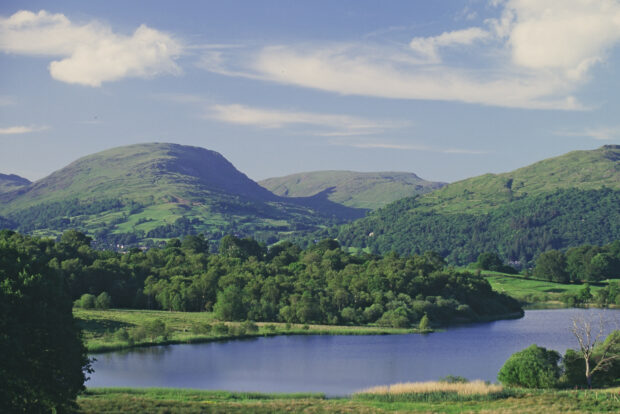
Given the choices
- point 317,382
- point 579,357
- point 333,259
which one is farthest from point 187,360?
point 333,259

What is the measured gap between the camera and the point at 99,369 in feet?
227

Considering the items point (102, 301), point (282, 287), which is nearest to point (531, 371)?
point (282, 287)

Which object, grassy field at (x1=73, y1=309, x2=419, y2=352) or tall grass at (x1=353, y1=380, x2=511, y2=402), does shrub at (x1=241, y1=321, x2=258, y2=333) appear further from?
tall grass at (x1=353, y1=380, x2=511, y2=402)

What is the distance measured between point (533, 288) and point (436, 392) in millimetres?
119957

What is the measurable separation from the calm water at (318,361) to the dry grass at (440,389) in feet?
12.3

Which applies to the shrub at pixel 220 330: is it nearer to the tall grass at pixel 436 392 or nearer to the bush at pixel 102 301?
the bush at pixel 102 301

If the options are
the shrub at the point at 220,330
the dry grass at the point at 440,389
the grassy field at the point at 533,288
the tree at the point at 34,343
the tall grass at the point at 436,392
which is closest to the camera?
the tree at the point at 34,343

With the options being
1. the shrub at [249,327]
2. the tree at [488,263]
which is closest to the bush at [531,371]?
the shrub at [249,327]

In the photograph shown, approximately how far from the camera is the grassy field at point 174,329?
84938mm

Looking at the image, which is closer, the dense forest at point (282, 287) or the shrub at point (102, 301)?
the dense forest at point (282, 287)

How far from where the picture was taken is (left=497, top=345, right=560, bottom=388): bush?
188ft

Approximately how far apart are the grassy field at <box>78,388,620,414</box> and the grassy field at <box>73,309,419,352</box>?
28.2 meters

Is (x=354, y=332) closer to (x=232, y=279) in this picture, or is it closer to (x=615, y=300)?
(x=232, y=279)

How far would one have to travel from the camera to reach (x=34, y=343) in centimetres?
4147
